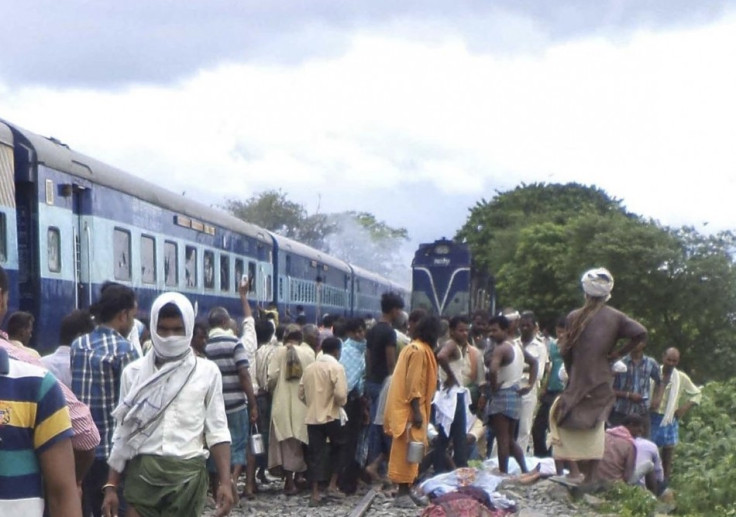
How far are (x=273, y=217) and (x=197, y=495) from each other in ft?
232

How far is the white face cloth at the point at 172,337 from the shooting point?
5488 millimetres

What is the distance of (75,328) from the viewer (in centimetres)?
736

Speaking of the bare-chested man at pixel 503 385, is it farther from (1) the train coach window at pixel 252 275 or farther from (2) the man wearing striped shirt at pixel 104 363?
(1) the train coach window at pixel 252 275

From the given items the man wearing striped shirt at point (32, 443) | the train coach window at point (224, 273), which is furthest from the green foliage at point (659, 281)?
the man wearing striped shirt at point (32, 443)

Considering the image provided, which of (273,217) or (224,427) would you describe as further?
(273,217)

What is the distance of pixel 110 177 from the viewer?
14.6 meters

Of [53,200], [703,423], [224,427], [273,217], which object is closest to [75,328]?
[224,427]

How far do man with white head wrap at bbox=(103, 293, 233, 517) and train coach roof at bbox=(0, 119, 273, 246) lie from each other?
7033mm

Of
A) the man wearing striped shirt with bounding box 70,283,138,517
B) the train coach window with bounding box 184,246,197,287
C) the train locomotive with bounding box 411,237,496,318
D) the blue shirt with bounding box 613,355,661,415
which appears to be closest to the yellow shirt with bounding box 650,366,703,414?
the blue shirt with bounding box 613,355,661,415

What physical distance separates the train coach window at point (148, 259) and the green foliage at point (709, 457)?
706 cm

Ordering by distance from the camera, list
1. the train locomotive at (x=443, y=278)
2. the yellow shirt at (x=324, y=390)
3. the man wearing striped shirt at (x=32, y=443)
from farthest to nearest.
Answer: the train locomotive at (x=443, y=278), the yellow shirt at (x=324, y=390), the man wearing striped shirt at (x=32, y=443)

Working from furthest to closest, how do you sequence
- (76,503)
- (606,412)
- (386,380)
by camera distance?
(386,380), (606,412), (76,503)

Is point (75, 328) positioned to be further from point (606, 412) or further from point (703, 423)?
point (703, 423)

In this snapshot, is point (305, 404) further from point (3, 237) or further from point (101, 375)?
point (101, 375)
